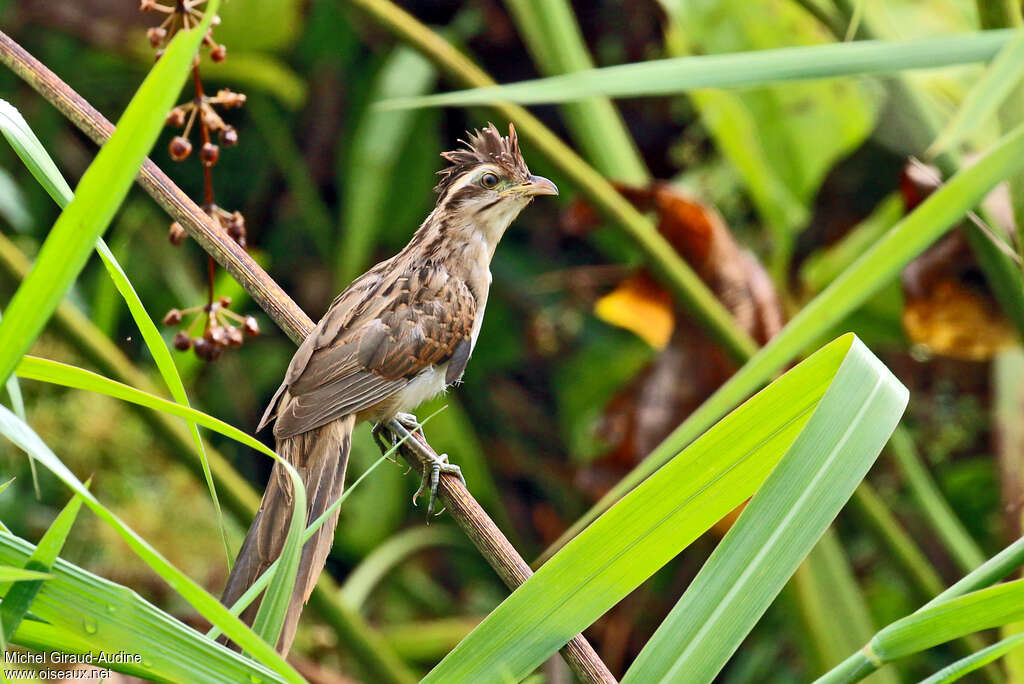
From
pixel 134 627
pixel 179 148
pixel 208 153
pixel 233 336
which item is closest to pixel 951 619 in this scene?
pixel 134 627

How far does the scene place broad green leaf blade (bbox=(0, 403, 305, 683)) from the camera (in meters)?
1.37

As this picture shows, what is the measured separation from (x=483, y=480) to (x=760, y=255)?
1739 mm

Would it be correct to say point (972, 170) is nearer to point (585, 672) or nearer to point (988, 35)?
point (988, 35)

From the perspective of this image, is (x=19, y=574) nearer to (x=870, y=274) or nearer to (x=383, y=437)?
(x=870, y=274)

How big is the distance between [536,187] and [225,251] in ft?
3.89

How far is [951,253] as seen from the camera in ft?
12.3

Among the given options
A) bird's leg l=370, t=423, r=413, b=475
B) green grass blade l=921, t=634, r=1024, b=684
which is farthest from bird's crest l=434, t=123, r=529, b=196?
green grass blade l=921, t=634, r=1024, b=684

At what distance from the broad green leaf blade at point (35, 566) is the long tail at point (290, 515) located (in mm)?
610

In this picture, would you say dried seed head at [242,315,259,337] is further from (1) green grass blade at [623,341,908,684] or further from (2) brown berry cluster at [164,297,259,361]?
(1) green grass blade at [623,341,908,684]

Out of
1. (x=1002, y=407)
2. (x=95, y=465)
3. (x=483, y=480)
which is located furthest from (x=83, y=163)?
(x=1002, y=407)

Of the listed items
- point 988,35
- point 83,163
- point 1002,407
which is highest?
point 83,163

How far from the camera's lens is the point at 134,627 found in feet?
4.91

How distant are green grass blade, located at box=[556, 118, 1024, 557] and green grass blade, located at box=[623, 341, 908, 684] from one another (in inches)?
10.2

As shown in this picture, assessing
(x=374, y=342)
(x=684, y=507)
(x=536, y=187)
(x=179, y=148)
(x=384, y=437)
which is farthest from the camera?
(x=384, y=437)
